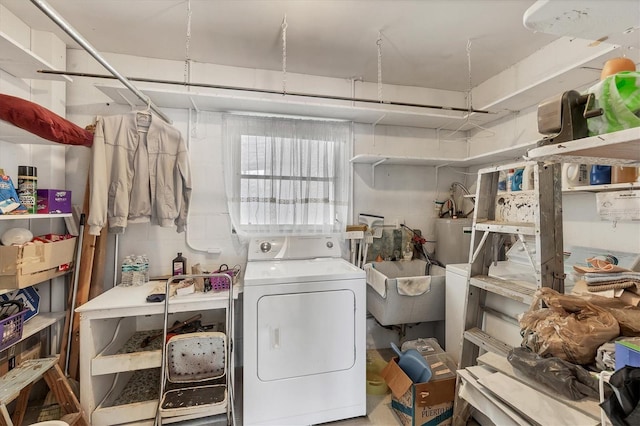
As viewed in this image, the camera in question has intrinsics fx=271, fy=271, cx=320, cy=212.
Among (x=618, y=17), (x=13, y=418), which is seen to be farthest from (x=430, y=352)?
(x=13, y=418)

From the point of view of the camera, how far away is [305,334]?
6.20 ft

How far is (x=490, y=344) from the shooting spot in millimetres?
1554

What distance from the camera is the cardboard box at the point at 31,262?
159 cm

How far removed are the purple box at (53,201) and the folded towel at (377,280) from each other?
249 centimetres

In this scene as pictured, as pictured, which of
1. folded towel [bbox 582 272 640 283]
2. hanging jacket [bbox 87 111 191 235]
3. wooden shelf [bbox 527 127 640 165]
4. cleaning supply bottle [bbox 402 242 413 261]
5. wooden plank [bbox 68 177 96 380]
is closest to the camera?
wooden shelf [bbox 527 127 640 165]

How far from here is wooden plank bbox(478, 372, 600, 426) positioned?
0.86 meters

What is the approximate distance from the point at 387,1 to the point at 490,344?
2203 mm

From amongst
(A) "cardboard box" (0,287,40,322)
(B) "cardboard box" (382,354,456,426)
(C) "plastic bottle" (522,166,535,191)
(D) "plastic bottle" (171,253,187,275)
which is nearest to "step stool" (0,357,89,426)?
(A) "cardboard box" (0,287,40,322)

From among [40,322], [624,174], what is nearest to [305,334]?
[40,322]

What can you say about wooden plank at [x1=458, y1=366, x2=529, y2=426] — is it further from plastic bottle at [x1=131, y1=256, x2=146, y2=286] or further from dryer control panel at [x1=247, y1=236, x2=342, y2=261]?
plastic bottle at [x1=131, y1=256, x2=146, y2=286]

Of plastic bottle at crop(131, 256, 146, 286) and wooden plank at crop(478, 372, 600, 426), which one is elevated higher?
plastic bottle at crop(131, 256, 146, 286)

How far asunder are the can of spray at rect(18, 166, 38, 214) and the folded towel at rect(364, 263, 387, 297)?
8.38ft

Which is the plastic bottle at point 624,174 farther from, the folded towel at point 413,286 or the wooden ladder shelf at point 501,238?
the folded towel at point 413,286

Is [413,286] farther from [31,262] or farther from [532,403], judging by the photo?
[31,262]
